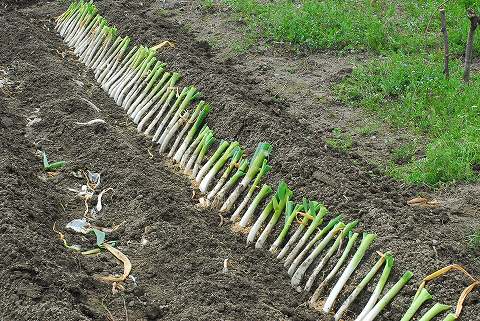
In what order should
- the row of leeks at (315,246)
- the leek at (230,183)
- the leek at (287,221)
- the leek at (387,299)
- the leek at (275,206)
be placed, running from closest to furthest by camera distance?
1. the leek at (387,299)
2. the row of leeks at (315,246)
3. the leek at (287,221)
4. the leek at (275,206)
5. the leek at (230,183)

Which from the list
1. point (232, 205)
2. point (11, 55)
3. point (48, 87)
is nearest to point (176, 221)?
point (232, 205)

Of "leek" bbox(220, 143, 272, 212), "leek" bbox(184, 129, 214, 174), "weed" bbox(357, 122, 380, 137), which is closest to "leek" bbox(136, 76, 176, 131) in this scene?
"leek" bbox(184, 129, 214, 174)

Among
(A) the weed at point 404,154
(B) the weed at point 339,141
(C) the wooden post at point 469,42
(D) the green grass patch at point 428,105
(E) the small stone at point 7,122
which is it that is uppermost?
(C) the wooden post at point 469,42

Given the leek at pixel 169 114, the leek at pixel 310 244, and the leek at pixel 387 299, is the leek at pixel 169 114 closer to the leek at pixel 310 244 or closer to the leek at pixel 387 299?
the leek at pixel 310 244

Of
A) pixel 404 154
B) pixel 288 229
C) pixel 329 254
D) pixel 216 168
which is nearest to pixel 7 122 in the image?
pixel 216 168

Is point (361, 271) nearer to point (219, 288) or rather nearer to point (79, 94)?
point (219, 288)

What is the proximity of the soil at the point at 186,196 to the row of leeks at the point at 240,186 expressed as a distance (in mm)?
128

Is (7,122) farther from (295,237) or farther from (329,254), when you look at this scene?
(329,254)

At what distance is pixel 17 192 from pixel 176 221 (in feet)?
4.73

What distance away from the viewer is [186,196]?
727 centimetres

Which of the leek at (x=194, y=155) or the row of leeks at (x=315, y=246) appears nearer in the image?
the row of leeks at (x=315, y=246)

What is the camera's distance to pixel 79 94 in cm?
947

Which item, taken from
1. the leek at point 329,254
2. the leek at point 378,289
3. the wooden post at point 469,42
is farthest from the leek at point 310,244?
the wooden post at point 469,42

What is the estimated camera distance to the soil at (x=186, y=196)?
539 centimetres
